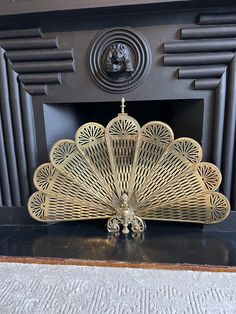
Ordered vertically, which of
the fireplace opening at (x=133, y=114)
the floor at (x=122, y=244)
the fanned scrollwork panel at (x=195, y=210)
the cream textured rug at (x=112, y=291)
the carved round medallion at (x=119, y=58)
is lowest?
the cream textured rug at (x=112, y=291)

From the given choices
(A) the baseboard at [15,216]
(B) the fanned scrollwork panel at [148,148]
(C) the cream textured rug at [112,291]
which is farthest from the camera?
(A) the baseboard at [15,216]

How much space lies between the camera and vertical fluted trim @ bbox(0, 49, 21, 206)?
114 centimetres

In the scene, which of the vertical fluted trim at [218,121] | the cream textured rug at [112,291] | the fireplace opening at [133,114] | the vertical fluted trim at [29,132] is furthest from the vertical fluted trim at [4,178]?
the vertical fluted trim at [218,121]

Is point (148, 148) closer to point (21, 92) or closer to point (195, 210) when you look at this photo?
point (195, 210)

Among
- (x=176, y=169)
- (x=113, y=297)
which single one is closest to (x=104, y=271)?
(x=113, y=297)

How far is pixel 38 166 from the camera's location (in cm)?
121

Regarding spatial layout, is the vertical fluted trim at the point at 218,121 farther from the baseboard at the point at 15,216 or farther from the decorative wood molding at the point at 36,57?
the baseboard at the point at 15,216

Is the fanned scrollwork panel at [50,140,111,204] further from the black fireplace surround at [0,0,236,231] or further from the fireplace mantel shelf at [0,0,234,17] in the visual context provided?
the fireplace mantel shelf at [0,0,234,17]

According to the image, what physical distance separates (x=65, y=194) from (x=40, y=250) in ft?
0.82

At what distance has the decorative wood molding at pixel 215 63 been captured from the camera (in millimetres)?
984

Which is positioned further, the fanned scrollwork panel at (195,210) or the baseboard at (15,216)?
the baseboard at (15,216)

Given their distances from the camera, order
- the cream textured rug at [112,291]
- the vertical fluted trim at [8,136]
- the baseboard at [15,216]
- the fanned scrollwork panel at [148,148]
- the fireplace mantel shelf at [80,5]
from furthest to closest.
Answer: the baseboard at [15,216], the vertical fluted trim at [8,136], the fanned scrollwork panel at [148,148], the fireplace mantel shelf at [80,5], the cream textured rug at [112,291]

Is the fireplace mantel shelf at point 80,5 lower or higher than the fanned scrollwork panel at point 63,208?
higher

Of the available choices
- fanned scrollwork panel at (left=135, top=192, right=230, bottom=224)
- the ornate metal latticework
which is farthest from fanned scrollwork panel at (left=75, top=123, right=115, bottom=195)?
fanned scrollwork panel at (left=135, top=192, right=230, bottom=224)
